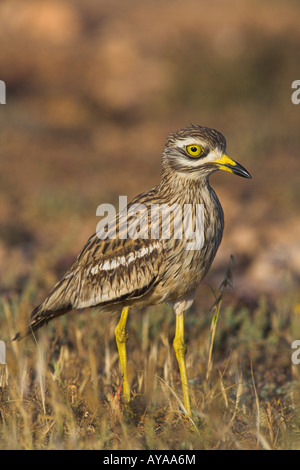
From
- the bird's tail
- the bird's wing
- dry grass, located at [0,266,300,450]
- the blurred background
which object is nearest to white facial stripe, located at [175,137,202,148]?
the bird's wing

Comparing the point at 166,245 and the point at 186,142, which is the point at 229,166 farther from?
the point at 166,245

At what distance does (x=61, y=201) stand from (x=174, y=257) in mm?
6381

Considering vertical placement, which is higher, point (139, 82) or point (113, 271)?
point (139, 82)

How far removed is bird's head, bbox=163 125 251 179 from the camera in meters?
4.31

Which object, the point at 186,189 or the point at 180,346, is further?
the point at 180,346

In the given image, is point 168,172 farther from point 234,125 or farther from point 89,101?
point 89,101

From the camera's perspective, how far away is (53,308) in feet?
15.4

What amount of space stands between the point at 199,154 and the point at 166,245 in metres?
0.65

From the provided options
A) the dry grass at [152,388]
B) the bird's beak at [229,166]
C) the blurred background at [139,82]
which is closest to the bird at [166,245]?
the bird's beak at [229,166]

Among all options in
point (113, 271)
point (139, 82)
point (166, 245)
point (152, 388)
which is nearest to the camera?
point (152, 388)

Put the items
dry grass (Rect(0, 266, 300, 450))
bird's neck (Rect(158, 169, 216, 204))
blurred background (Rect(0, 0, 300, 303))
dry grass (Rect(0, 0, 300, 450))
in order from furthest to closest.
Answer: blurred background (Rect(0, 0, 300, 303)) → bird's neck (Rect(158, 169, 216, 204)) → dry grass (Rect(0, 0, 300, 450)) → dry grass (Rect(0, 266, 300, 450))

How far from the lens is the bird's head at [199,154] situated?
14.1ft

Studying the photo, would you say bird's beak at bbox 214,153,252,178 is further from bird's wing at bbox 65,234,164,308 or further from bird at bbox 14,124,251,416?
bird's wing at bbox 65,234,164,308

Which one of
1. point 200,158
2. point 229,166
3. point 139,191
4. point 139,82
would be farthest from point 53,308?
point 139,82
